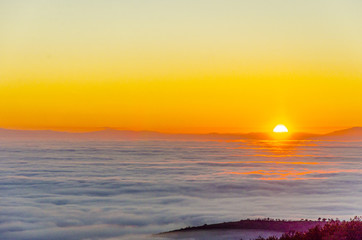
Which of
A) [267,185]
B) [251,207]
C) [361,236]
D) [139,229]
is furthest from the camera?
[267,185]

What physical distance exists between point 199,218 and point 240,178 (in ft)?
77.8

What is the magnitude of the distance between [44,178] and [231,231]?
113 feet

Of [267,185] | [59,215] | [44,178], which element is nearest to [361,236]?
[59,215]

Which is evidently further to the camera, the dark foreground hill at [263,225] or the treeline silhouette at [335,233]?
the dark foreground hill at [263,225]

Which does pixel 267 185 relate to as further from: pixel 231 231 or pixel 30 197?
pixel 231 231

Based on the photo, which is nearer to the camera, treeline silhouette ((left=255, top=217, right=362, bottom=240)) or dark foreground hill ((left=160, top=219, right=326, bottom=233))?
treeline silhouette ((left=255, top=217, right=362, bottom=240))

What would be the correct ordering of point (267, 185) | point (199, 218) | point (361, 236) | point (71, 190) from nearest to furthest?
point (361, 236), point (199, 218), point (71, 190), point (267, 185)

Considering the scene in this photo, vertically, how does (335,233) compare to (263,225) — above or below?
below

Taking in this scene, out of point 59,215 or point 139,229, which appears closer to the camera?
point 139,229

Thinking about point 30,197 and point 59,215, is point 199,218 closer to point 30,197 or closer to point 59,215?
point 59,215

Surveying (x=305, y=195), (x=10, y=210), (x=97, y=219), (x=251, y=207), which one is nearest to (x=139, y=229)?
(x=97, y=219)

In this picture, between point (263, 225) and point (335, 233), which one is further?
point (263, 225)

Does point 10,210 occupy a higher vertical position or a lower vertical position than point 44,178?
lower

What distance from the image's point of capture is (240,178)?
49031 millimetres
